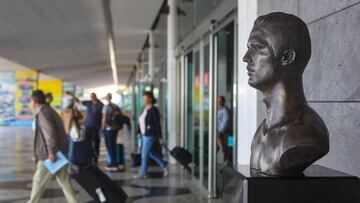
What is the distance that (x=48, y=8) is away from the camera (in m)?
12.5

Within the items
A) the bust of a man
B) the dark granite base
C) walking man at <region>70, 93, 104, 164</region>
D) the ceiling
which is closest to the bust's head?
the bust of a man

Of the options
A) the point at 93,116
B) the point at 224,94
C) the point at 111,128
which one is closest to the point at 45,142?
the point at 224,94

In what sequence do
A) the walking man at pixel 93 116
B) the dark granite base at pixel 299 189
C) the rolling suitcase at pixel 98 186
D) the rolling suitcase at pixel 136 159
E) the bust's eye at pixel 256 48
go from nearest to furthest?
the dark granite base at pixel 299 189, the bust's eye at pixel 256 48, the rolling suitcase at pixel 98 186, the rolling suitcase at pixel 136 159, the walking man at pixel 93 116

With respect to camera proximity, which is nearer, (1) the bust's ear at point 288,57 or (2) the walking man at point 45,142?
(1) the bust's ear at point 288,57

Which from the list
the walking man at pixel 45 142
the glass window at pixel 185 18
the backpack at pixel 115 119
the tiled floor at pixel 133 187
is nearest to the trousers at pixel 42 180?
the walking man at pixel 45 142

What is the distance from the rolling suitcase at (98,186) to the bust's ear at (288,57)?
4.05m

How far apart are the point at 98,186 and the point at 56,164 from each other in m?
0.68

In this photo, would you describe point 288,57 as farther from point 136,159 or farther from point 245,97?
point 136,159

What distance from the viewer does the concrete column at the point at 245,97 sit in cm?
444

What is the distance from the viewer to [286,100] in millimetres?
2105

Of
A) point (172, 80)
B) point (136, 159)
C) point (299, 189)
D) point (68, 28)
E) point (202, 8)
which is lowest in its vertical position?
point (136, 159)

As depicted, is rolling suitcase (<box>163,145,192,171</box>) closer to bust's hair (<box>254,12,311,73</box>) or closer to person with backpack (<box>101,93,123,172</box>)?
person with backpack (<box>101,93,123,172</box>)

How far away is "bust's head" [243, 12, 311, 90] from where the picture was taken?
81.0 inches

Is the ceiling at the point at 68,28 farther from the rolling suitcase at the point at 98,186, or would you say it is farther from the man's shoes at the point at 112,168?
the rolling suitcase at the point at 98,186
